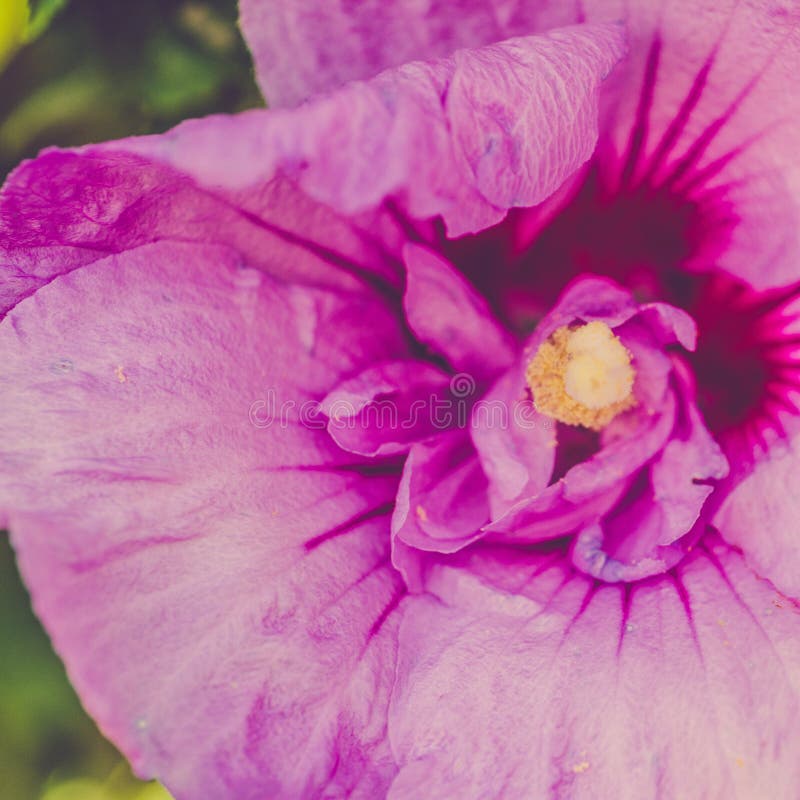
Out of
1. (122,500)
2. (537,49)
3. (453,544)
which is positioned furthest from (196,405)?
(537,49)

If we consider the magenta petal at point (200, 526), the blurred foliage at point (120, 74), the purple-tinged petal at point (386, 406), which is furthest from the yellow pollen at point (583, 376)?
the blurred foliage at point (120, 74)

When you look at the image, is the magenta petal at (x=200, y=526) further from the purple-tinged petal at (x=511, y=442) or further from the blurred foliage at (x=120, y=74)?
the blurred foliage at (x=120, y=74)

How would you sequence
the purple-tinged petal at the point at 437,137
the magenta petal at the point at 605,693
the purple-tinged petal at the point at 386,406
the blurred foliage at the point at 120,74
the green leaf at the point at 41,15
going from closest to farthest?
the purple-tinged petal at the point at 437,137 < the magenta petal at the point at 605,693 < the purple-tinged petal at the point at 386,406 < the green leaf at the point at 41,15 < the blurred foliage at the point at 120,74

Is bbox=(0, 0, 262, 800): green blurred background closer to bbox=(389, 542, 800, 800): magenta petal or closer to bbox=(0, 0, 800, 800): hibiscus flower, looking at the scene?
bbox=(0, 0, 800, 800): hibiscus flower

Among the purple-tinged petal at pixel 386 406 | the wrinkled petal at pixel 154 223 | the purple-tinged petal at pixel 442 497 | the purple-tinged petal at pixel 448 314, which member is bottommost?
the purple-tinged petal at pixel 442 497

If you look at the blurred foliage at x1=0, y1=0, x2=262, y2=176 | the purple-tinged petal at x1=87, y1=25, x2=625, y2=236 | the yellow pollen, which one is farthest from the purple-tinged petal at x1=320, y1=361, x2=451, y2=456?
the blurred foliage at x1=0, y1=0, x2=262, y2=176

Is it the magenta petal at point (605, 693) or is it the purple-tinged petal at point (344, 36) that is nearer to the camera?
the magenta petal at point (605, 693)

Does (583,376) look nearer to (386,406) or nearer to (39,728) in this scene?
(386,406)
